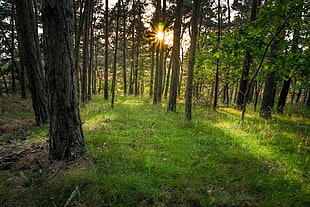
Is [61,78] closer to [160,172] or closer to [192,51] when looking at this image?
[160,172]

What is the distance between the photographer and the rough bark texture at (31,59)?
18.8 ft

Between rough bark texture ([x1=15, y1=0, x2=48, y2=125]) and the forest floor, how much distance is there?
144 centimetres

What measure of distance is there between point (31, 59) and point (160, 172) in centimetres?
609

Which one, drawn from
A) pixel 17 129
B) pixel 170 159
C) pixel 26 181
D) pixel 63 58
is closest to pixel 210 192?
pixel 170 159

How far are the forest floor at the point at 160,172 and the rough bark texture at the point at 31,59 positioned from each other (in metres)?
1.44

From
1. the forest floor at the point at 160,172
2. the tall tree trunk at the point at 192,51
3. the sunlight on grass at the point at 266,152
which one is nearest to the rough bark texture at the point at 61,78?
the forest floor at the point at 160,172

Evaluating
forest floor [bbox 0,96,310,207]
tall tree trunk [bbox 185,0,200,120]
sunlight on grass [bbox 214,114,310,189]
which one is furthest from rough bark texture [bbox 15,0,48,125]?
sunlight on grass [bbox 214,114,310,189]

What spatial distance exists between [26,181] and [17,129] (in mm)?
4272

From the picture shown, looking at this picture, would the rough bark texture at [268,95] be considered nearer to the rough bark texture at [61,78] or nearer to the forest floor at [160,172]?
the forest floor at [160,172]

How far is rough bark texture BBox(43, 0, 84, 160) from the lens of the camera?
309 cm

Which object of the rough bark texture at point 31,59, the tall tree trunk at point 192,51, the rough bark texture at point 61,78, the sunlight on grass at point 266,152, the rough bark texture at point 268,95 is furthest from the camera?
the rough bark texture at point 268,95

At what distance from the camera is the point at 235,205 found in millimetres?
2352

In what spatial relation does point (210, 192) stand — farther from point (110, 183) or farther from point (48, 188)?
point (48, 188)

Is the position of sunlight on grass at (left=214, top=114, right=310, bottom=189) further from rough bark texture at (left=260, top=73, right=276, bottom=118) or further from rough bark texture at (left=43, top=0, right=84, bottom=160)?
rough bark texture at (left=43, top=0, right=84, bottom=160)
